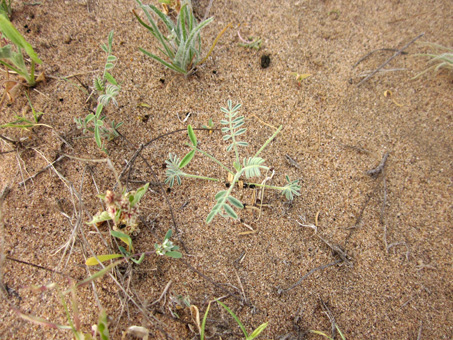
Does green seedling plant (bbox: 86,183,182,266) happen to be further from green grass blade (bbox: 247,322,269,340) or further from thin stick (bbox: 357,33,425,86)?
thin stick (bbox: 357,33,425,86)

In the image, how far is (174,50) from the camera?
1.46 metres

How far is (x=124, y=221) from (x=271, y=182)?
2.27 feet

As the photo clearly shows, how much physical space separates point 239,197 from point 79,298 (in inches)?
30.9

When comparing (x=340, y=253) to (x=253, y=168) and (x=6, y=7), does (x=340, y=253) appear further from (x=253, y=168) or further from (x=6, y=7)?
(x=6, y=7)

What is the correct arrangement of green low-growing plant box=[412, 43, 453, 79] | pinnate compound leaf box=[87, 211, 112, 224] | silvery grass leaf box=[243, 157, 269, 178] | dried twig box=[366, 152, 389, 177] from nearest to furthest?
1. silvery grass leaf box=[243, 157, 269, 178]
2. pinnate compound leaf box=[87, 211, 112, 224]
3. dried twig box=[366, 152, 389, 177]
4. green low-growing plant box=[412, 43, 453, 79]

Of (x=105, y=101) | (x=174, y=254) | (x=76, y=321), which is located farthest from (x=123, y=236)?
(x=105, y=101)

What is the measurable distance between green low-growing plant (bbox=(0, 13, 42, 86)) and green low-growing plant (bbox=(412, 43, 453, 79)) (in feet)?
6.78

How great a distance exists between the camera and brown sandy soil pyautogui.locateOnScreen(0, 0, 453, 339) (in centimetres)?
120

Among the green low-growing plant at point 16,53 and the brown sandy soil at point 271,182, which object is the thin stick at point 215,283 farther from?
the green low-growing plant at point 16,53

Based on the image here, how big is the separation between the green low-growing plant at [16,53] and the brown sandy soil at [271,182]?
9 cm

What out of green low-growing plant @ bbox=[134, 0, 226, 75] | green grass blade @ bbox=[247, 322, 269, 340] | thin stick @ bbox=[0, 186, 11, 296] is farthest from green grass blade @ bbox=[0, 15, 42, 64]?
green grass blade @ bbox=[247, 322, 269, 340]

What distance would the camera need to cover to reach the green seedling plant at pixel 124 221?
1134 mm

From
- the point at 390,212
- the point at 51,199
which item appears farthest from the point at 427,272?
the point at 51,199

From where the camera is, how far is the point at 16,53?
4.33 feet
